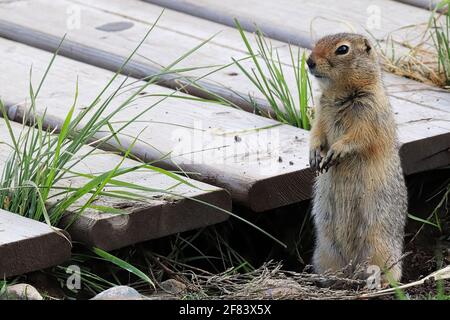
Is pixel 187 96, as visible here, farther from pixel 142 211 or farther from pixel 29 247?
pixel 29 247

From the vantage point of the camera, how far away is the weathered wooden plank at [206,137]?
4.96 metres

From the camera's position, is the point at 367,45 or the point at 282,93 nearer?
the point at 367,45

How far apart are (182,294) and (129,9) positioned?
2974 mm

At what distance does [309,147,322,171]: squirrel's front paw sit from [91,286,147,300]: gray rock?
3.55 ft

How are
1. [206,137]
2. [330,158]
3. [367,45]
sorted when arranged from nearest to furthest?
1. [330,158]
2. [367,45]
3. [206,137]

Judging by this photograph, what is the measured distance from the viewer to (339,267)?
5.09 meters

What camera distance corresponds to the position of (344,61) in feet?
16.6

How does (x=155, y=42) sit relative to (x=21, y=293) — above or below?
above

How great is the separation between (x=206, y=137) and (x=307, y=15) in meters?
1.99

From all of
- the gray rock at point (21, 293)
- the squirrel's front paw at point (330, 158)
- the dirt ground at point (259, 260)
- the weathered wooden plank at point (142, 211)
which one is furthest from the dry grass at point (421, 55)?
the gray rock at point (21, 293)

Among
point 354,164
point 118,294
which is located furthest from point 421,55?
point 118,294

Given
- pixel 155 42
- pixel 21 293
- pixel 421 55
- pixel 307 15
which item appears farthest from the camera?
pixel 307 15

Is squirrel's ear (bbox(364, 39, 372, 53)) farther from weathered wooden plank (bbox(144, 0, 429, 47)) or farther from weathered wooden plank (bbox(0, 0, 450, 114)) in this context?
weathered wooden plank (bbox(144, 0, 429, 47))
